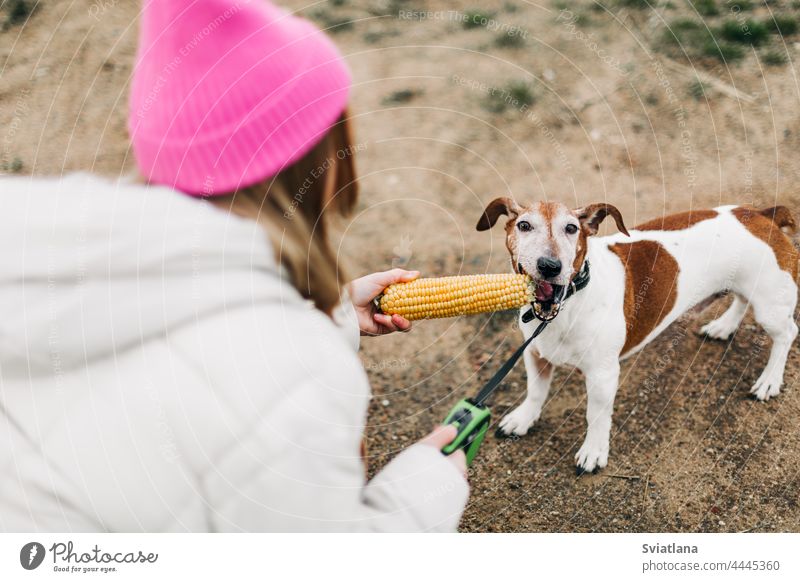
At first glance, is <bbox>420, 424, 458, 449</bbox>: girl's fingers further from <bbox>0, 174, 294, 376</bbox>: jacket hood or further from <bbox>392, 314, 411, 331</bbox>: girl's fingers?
<bbox>0, 174, 294, 376</bbox>: jacket hood

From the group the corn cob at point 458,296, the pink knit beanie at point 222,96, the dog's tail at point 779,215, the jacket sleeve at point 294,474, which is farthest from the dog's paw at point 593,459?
the pink knit beanie at point 222,96

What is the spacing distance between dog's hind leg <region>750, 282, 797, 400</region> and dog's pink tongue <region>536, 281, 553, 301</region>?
1292 millimetres

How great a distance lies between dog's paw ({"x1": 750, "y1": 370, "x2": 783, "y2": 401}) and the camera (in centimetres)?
361

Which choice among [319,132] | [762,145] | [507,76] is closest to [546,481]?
[319,132]

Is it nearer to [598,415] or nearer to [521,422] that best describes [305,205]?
[598,415]

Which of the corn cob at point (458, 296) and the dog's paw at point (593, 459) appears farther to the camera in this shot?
the dog's paw at point (593, 459)

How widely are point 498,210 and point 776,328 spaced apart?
1.68 metres

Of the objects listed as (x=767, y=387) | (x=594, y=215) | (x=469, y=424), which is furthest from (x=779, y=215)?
(x=469, y=424)

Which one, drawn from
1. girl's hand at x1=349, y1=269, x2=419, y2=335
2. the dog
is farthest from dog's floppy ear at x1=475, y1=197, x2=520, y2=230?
girl's hand at x1=349, y1=269, x2=419, y2=335

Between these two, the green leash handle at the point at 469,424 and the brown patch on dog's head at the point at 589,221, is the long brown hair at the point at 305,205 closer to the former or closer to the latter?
the green leash handle at the point at 469,424

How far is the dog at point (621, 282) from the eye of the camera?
2869 millimetres

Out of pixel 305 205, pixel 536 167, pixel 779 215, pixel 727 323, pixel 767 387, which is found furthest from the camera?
pixel 536 167

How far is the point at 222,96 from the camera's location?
70.7 inches

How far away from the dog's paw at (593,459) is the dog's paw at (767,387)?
91 centimetres
